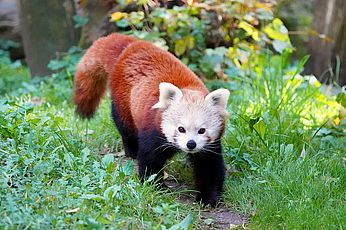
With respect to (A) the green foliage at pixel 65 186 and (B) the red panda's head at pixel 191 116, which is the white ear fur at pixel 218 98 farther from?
(A) the green foliage at pixel 65 186

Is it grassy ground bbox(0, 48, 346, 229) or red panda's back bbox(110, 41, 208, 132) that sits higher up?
red panda's back bbox(110, 41, 208, 132)

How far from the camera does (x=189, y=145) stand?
354 cm

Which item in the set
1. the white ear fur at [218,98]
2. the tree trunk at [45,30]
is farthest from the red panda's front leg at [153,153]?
the tree trunk at [45,30]

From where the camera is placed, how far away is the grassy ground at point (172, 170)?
3.08 m

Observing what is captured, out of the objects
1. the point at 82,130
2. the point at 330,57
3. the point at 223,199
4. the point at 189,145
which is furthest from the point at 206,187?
the point at 330,57

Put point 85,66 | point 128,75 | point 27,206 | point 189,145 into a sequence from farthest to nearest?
point 85,66
point 128,75
point 189,145
point 27,206

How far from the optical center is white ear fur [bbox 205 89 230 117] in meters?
3.67

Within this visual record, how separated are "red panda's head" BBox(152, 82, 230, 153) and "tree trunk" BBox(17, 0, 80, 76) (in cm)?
387

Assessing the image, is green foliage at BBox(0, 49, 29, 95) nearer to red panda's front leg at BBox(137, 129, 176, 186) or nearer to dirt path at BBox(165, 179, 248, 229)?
red panda's front leg at BBox(137, 129, 176, 186)

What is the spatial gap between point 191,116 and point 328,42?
482cm

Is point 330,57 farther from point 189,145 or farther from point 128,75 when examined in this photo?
point 189,145

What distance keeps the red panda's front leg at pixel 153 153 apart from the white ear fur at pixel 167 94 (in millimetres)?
186

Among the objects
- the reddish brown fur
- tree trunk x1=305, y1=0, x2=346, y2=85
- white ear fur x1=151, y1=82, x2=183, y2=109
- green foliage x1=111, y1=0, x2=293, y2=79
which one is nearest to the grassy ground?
Result: the reddish brown fur

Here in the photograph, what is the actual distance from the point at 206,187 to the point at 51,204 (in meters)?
1.15
